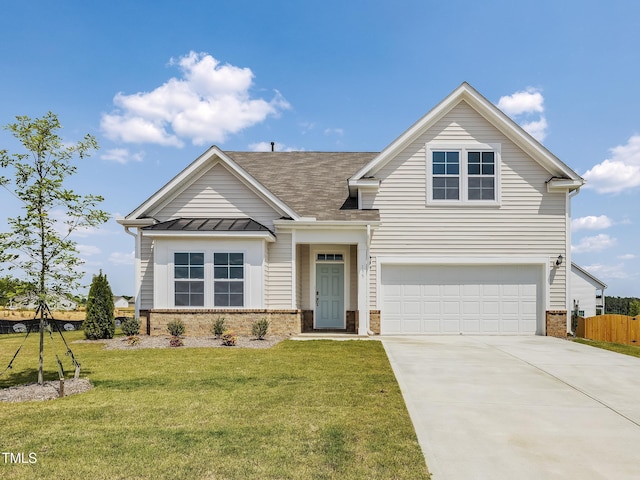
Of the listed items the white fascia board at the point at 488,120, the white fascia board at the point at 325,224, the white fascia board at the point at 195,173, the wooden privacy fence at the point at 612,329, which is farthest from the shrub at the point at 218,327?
the wooden privacy fence at the point at 612,329

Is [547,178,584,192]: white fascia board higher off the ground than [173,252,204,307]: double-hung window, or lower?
higher

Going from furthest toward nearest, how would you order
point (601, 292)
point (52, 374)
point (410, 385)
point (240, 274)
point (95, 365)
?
point (601, 292), point (240, 274), point (95, 365), point (52, 374), point (410, 385)

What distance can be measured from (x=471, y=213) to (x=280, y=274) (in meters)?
6.56

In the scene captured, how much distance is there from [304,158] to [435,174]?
635cm

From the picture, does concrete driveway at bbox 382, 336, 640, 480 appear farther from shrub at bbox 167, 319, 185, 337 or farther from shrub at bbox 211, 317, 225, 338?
shrub at bbox 167, 319, 185, 337

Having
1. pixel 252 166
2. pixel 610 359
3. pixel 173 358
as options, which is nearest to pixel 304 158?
pixel 252 166

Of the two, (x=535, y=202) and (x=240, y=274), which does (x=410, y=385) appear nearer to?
(x=240, y=274)

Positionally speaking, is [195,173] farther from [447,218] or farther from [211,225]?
[447,218]

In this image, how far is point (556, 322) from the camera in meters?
16.4

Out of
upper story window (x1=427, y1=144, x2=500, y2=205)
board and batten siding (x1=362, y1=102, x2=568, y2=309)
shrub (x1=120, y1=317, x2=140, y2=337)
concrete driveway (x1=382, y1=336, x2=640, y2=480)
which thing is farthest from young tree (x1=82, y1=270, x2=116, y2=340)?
upper story window (x1=427, y1=144, x2=500, y2=205)

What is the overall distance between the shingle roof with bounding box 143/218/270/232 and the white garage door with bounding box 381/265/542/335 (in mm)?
4611

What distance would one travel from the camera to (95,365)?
33.8 feet

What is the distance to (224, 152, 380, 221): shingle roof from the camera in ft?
55.0

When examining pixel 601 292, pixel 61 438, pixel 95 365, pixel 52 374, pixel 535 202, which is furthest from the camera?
pixel 601 292
